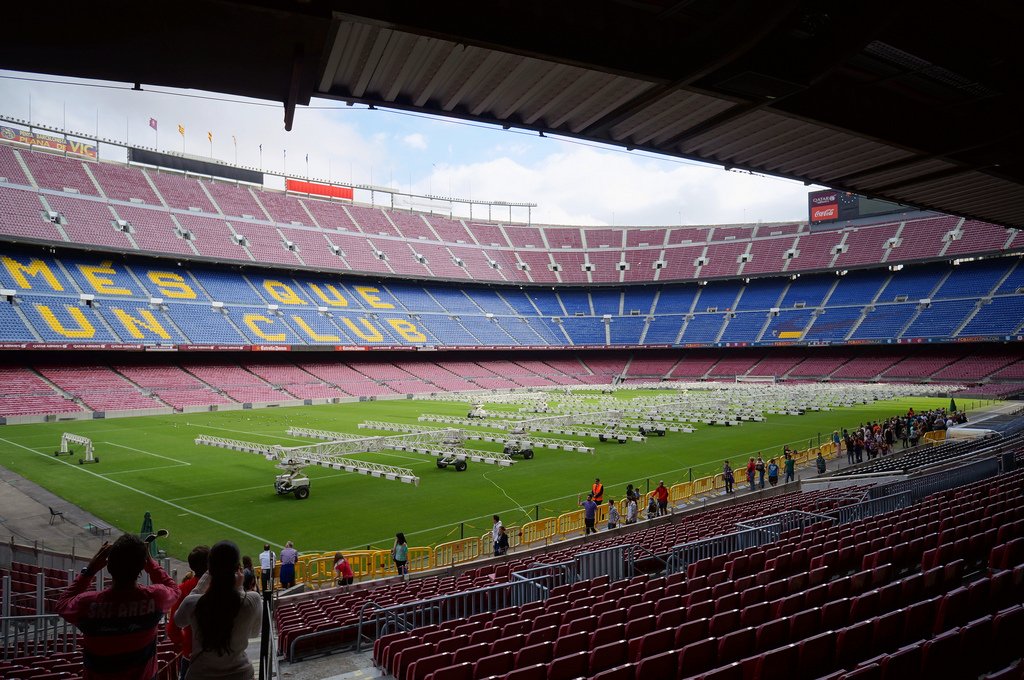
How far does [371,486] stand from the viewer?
25828 millimetres

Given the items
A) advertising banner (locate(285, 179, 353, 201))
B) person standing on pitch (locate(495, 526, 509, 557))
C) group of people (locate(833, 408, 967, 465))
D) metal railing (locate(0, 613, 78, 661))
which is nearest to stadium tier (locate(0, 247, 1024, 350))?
advertising banner (locate(285, 179, 353, 201))

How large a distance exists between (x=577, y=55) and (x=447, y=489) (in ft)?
66.5

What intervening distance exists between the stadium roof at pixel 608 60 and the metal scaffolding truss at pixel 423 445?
21728 millimetres

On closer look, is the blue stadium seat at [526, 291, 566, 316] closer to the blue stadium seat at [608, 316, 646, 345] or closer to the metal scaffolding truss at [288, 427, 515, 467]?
the blue stadium seat at [608, 316, 646, 345]

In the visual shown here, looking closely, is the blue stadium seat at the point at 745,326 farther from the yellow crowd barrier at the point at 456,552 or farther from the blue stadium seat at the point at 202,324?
the yellow crowd barrier at the point at 456,552

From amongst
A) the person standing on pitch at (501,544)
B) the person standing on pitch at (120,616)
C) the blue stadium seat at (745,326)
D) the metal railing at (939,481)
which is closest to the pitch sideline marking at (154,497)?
the person standing on pitch at (501,544)

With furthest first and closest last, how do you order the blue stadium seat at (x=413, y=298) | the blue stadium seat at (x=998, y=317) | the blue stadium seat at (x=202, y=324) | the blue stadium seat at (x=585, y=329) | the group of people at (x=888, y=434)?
1. the blue stadium seat at (x=585, y=329)
2. the blue stadium seat at (x=413, y=298)
3. the blue stadium seat at (x=998, y=317)
4. the blue stadium seat at (x=202, y=324)
5. the group of people at (x=888, y=434)

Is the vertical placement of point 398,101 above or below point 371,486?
above

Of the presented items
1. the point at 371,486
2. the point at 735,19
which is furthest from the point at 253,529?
the point at 735,19

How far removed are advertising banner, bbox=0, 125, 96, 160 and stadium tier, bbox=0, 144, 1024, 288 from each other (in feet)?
40.2

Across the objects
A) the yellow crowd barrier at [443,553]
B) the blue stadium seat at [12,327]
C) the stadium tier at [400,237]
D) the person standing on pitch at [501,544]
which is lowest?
the yellow crowd barrier at [443,553]

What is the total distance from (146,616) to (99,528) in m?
18.3

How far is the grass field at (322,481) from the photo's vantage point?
782 inches

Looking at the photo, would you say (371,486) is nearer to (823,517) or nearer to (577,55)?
(823,517)
